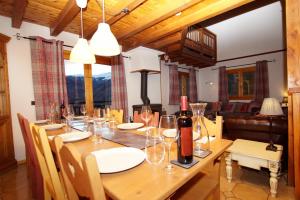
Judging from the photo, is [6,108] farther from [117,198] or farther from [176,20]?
[176,20]

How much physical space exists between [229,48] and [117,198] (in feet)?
23.0

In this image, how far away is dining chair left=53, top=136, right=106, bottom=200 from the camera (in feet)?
1.64

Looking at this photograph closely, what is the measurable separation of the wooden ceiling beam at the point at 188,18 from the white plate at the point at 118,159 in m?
2.58

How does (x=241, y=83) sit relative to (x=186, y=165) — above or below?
above

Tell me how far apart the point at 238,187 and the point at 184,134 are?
166cm

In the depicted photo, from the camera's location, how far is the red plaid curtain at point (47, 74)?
2955 mm

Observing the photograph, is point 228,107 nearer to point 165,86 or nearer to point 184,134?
point 165,86

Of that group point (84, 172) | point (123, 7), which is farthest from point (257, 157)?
point (123, 7)

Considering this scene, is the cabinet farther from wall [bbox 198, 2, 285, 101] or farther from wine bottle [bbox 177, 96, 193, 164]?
wall [bbox 198, 2, 285, 101]

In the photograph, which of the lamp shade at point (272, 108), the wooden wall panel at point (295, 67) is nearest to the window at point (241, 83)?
the lamp shade at point (272, 108)

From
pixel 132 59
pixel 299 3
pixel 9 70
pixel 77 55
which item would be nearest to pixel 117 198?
pixel 77 55

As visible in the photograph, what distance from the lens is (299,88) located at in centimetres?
158

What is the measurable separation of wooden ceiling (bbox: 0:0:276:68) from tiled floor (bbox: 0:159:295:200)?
7.83ft

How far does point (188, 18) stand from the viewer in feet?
9.71
